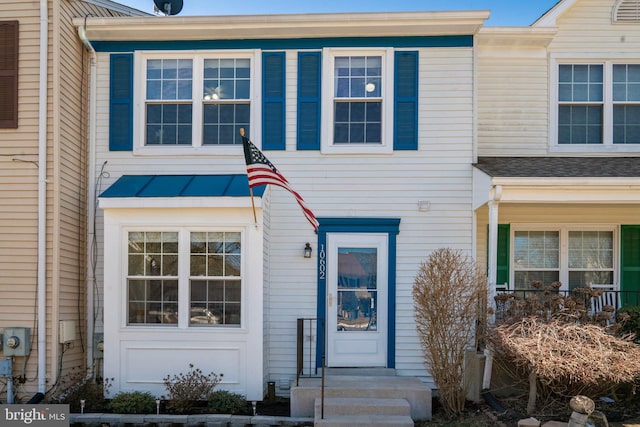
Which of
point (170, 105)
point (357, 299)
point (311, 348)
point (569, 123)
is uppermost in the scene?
point (170, 105)

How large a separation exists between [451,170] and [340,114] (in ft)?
5.88

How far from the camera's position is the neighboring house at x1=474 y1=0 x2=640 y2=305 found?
29.9 feet

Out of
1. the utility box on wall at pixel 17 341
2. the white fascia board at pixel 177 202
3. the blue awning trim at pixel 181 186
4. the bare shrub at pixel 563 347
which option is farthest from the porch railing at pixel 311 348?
the utility box on wall at pixel 17 341

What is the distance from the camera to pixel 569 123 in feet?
30.2

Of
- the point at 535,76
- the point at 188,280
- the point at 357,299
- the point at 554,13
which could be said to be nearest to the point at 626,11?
the point at 554,13

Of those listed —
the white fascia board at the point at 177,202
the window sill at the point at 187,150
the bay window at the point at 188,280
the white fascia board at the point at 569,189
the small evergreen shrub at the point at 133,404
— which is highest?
the window sill at the point at 187,150

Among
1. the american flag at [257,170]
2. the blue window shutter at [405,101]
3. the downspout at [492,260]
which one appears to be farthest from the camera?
the blue window shutter at [405,101]

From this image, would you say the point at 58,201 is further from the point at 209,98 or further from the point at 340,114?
the point at 340,114

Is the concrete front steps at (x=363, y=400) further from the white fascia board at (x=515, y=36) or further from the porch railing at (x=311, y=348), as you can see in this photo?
the white fascia board at (x=515, y=36)

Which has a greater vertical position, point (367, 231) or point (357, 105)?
point (357, 105)

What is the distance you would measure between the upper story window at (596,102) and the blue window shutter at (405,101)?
244 cm

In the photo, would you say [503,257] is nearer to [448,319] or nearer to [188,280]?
[448,319]

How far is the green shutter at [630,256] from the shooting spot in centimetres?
912

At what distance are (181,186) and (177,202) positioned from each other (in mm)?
438
